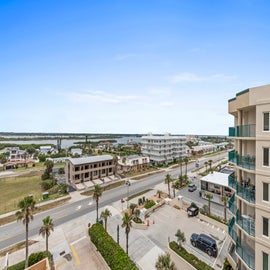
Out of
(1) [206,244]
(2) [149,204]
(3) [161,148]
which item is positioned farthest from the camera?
(3) [161,148]

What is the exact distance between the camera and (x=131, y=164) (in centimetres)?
7325

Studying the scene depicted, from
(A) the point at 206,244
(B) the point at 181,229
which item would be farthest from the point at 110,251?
(B) the point at 181,229

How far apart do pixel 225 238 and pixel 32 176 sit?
64.9m

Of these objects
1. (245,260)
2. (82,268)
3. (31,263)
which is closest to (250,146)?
(245,260)

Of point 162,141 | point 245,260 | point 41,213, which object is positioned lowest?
point 41,213

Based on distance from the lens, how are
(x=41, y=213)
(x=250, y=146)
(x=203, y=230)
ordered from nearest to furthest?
(x=250, y=146) < (x=203, y=230) < (x=41, y=213)

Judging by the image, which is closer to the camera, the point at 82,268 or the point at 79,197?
the point at 82,268

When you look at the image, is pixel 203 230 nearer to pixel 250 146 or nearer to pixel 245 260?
pixel 245 260

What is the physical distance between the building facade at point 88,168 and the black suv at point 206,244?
124ft

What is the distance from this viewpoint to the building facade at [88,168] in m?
54.8

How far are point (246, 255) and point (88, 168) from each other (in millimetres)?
48639

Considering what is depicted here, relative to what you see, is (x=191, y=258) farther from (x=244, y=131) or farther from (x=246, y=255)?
(x=244, y=131)

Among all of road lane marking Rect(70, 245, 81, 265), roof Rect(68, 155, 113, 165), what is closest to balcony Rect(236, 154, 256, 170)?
road lane marking Rect(70, 245, 81, 265)

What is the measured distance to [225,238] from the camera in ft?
91.1
